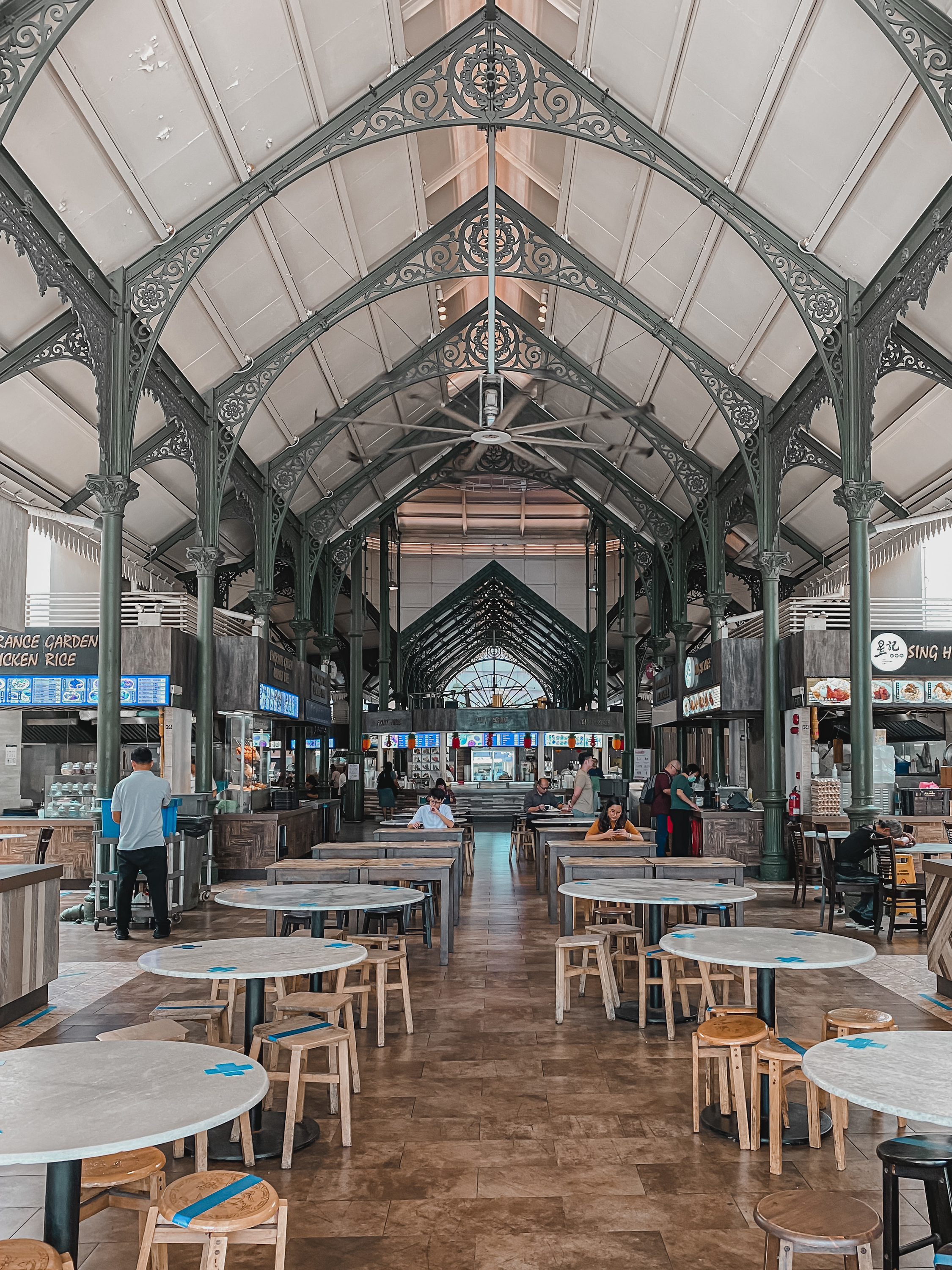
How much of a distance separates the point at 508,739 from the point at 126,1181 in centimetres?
2420

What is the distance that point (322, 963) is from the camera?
4035 mm

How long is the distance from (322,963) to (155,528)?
46.7ft

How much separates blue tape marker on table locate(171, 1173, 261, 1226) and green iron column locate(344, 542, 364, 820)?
70.8 ft

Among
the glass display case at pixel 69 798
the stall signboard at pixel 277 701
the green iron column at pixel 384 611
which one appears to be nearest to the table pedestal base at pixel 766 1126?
the glass display case at pixel 69 798

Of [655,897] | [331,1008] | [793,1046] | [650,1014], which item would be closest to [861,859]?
[650,1014]

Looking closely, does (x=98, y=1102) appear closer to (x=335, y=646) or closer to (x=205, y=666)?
(x=205, y=666)

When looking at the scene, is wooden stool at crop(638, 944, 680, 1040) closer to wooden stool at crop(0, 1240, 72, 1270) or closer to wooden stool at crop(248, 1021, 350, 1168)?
wooden stool at crop(248, 1021, 350, 1168)

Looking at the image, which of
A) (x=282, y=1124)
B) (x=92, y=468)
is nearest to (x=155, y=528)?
(x=92, y=468)

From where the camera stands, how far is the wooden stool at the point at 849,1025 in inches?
160

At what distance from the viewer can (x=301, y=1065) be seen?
4109 mm

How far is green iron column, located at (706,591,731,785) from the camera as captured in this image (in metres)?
16.8

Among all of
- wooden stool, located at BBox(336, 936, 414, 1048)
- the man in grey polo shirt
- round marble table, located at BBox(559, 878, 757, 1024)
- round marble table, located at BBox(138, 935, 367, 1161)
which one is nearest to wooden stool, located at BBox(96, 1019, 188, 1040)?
round marble table, located at BBox(138, 935, 367, 1161)

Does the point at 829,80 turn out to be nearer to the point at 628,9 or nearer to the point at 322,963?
the point at 628,9

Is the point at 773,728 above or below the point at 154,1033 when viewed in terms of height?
above
